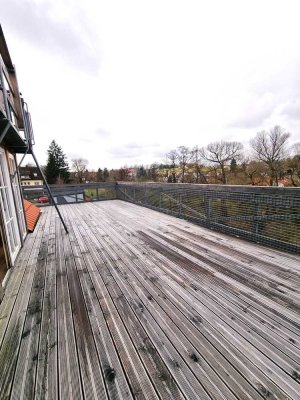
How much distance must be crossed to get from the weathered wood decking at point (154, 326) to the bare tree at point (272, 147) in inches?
802

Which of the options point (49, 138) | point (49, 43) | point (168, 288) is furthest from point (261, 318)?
point (49, 138)

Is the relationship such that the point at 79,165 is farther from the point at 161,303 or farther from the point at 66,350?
the point at 66,350

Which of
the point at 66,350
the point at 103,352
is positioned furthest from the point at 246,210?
the point at 66,350

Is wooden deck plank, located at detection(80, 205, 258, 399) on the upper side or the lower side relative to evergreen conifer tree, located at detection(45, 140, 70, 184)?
lower

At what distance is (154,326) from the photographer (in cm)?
149

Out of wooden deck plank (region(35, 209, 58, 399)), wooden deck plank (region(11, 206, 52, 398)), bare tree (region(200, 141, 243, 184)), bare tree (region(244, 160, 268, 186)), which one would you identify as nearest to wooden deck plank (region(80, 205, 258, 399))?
wooden deck plank (region(35, 209, 58, 399))

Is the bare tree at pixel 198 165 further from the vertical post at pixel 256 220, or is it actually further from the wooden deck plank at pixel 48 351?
the wooden deck plank at pixel 48 351

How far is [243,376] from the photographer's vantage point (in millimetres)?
1079

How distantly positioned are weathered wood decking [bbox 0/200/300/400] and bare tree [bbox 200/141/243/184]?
2399 cm

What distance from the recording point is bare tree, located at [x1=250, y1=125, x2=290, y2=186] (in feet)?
63.4

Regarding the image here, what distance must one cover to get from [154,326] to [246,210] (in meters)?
2.70

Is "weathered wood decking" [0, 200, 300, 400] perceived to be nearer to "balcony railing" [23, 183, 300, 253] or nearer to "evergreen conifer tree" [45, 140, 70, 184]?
"balcony railing" [23, 183, 300, 253]

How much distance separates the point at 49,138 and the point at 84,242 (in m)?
32.0

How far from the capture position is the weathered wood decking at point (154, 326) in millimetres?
1056
